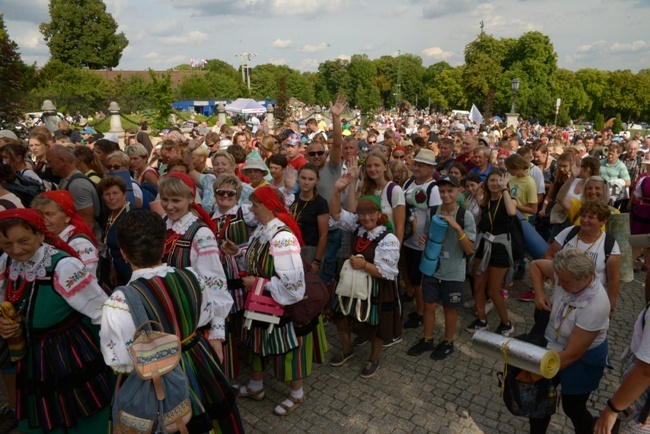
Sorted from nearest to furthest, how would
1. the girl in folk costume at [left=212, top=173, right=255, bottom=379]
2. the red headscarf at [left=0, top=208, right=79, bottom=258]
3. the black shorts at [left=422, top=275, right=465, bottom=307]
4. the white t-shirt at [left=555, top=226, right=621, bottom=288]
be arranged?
the red headscarf at [left=0, top=208, right=79, bottom=258] → the white t-shirt at [left=555, top=226, right=621, bottom=288] → the girl in folk costume at [left=212, top=173, right=255, bottom=379] → the black shorts at [left=422, top=275, right=465, bottom=307]

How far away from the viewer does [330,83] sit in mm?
103500

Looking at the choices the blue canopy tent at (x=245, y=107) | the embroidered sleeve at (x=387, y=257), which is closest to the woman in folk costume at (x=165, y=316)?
the embroidered sleeve at (x=387, y=257)

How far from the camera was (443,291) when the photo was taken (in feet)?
15.1

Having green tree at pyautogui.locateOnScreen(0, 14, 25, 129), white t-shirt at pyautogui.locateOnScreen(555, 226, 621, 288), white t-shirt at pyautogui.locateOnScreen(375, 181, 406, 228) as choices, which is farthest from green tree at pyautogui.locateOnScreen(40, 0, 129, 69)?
white t-shirt at pyautogui.locateOnScreen(555, 226, 621, 288)

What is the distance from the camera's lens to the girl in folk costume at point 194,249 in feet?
9.75

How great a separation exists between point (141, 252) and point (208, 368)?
80 centimetres

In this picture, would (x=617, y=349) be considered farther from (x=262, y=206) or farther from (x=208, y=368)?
(x=208, y=368)

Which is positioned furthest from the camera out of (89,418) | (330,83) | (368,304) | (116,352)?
(330,83)

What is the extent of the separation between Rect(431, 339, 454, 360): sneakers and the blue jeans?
149 centimetres

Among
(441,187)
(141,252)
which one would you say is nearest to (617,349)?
→ (441,187)

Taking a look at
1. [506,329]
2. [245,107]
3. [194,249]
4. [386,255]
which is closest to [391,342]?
[506,329]

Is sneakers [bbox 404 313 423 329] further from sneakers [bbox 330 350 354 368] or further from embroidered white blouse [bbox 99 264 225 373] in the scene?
embroidered white blouse [bbox 99 264 225 373]

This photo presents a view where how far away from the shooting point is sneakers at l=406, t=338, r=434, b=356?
4809 mm

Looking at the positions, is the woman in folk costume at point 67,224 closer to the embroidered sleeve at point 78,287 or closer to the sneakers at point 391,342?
the embroidered sleeve at point 78,287
